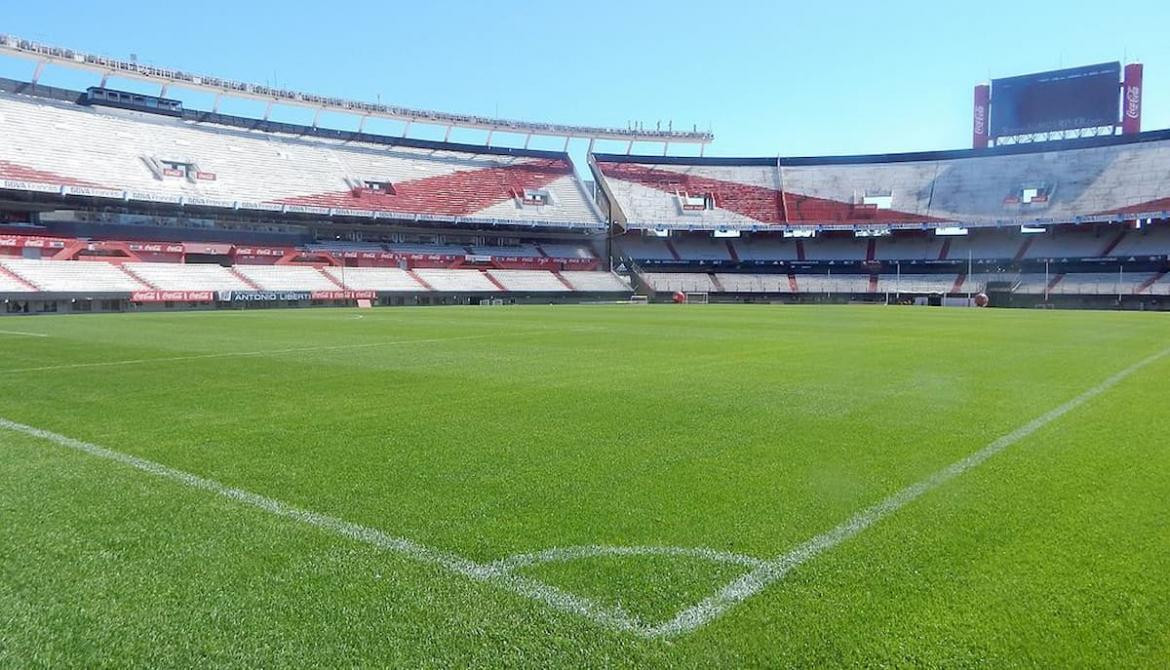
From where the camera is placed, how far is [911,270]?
6312cm

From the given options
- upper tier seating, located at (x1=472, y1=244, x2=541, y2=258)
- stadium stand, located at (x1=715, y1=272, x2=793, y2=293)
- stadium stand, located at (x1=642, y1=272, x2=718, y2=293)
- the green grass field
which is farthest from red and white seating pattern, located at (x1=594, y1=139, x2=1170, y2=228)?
the green grass field

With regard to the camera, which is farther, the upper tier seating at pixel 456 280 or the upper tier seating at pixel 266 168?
the upper tier seating at pixel 456 280

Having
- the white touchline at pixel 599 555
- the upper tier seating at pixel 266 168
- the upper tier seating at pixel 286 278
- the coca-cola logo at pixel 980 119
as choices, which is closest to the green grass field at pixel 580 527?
the white touchline at pixel 599 555

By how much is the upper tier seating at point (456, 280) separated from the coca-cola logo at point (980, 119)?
47.4m

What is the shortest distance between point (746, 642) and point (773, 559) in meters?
0.83

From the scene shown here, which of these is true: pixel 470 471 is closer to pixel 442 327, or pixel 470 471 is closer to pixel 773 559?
pixel 773 559

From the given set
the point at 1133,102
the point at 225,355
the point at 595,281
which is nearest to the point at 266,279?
the point at 595,281

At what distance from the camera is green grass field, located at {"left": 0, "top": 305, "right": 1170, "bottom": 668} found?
8.64 ft

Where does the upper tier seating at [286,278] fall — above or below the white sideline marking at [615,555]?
above

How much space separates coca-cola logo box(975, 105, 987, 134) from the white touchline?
72332mm

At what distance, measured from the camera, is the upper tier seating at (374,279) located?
169ft

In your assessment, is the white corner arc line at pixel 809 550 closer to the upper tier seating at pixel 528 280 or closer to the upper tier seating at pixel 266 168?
the upper tier seating at pixel 266 168

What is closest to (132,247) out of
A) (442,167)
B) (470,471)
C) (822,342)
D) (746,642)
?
(442,167)

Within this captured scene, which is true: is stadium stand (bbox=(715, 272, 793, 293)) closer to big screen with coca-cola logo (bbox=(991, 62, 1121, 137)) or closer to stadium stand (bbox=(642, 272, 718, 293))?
stadium stand (bbox=(642, 272, 718, 293))
